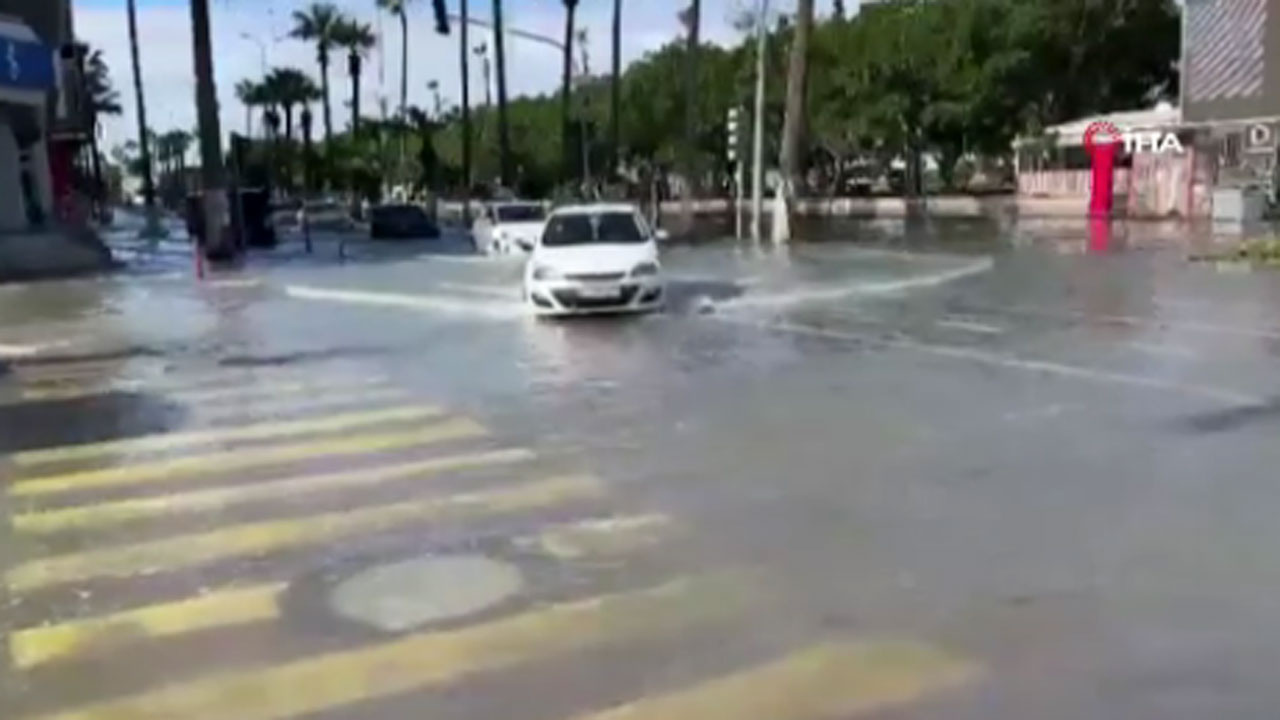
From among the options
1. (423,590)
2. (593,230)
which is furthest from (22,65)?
(423,590)

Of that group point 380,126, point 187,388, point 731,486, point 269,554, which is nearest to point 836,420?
point 731,486

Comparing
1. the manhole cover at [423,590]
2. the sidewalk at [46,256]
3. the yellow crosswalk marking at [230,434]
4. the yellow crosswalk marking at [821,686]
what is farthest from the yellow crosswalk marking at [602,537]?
the sidewalk at [46,256]

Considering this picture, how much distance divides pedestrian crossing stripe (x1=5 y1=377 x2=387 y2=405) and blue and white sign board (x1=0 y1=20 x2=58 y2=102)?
2803 cm

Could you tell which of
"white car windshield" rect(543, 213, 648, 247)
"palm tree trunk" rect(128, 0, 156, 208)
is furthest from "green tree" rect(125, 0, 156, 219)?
"white car windshield" rect(543, 213, 648, 247)

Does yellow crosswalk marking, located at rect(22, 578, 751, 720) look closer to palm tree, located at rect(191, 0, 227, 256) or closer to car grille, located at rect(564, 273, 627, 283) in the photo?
car grille, located at rect(564, 273, 627, 283)

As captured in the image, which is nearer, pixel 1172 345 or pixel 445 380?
pixel 445 380

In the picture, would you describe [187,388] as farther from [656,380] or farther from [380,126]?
[380,126]

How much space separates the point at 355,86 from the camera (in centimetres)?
12188

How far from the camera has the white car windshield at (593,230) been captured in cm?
2405

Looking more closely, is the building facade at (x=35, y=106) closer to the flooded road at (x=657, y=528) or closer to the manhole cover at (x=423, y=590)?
the flooded road at (x=657, y=528)

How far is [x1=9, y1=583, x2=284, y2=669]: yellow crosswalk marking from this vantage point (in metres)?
7.09

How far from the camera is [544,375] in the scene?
16500mm

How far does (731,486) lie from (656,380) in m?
5.51

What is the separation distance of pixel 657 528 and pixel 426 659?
2546mm
